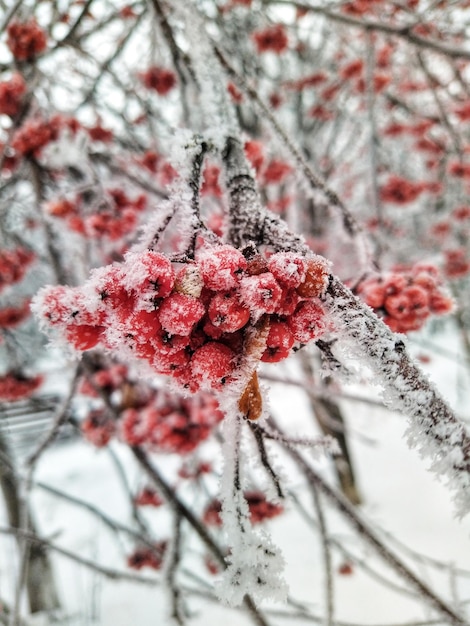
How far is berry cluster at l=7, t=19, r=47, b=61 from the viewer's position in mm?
1949

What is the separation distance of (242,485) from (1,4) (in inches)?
122

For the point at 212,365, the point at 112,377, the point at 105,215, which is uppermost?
the point at 105,215

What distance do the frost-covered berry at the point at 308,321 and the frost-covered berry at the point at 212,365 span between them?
114 mm

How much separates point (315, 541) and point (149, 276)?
6.17 metres

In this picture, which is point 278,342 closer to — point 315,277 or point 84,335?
point 315,277

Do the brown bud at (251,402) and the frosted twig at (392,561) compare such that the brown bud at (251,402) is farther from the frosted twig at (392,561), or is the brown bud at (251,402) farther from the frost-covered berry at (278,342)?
the frosted twig at (392,561)

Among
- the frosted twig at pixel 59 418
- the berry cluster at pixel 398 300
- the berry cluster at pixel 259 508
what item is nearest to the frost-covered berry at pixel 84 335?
Answer: the berry cluster at pixel 398 300

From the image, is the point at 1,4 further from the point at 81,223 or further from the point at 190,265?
the point at 190,265

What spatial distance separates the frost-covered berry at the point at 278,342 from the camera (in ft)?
2.29

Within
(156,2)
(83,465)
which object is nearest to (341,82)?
(156,2)

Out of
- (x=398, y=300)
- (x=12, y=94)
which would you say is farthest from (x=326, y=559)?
(x=12, y=94)

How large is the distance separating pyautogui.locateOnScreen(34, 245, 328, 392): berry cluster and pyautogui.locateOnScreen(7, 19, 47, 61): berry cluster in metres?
1.84

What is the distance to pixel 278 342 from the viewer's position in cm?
70

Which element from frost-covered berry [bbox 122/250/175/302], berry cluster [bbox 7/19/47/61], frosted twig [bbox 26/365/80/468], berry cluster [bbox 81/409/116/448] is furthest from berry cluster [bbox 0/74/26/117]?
frost-covered berry [bbox 122/250/175/302]
